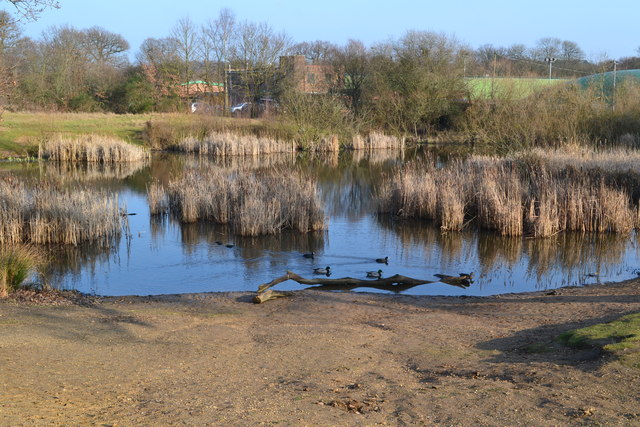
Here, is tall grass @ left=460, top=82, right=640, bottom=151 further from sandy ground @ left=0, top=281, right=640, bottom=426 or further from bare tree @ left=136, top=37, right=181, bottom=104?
bare tree @ left=136, top=37, right=181, bottom=104

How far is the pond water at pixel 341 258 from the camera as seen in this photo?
11023mm

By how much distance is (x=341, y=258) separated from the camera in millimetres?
12719

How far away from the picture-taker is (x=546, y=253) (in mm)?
13109

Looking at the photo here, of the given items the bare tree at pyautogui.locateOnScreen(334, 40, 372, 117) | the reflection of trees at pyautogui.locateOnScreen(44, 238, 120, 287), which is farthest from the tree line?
the reflection of trees at pyautogui.locateOnScreen(44, 238, 120, 287)

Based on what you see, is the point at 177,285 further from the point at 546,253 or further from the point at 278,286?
the point at 546,253

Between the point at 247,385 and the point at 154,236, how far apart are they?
1017 centimetres

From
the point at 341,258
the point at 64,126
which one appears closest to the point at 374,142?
the point at 64,126

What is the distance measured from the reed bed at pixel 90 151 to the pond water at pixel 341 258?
46.6 feet

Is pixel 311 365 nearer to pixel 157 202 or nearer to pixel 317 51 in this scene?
pixel 157 202

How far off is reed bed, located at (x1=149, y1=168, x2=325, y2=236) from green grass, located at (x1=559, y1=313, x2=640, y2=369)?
9.02 m

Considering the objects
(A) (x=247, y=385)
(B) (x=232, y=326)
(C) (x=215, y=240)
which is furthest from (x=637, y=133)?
(A) (x=247, y=385)

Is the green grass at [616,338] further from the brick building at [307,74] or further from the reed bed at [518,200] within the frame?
the brick building at [307,74]

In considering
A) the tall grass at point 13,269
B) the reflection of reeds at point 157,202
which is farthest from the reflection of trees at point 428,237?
the tall grass at point 13,269

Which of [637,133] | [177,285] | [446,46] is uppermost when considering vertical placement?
[446,46]
